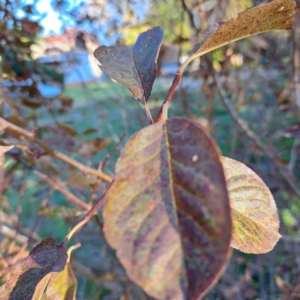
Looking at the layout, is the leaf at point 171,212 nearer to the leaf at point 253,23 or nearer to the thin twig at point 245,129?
the leaf at point 253,23

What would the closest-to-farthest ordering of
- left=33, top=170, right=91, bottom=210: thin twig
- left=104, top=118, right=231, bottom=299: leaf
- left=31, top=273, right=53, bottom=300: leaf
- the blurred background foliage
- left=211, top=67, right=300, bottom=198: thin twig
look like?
1. left=104, top=118, right=231, bottom=299: leaf
2. left=31, top=273, right=53, bottom=300: leaf
3. left=33, top=170, right=91, bottom=210: thin twig
4. the blurred background foliage
5. left=211, top=67, right=300, bottom=198: thin twig

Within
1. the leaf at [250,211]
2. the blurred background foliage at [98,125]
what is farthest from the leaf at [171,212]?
the blurred background foliage at [98,125]

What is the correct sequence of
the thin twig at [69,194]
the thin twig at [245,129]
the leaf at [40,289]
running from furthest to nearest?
1. the thin twig at [245,129]
2. the thin twig at [69,194]
3. the leaf at [40,289]

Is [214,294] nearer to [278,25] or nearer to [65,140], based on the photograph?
[65,140]

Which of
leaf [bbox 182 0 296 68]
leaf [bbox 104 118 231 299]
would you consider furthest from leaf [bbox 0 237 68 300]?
leaf [bbox 182 0 296 68]

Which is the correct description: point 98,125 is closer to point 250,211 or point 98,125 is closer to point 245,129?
point 245,129

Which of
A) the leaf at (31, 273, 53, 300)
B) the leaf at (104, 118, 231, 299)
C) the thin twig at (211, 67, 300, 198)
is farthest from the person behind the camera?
the thin twig at (211, 67, 300, 198)

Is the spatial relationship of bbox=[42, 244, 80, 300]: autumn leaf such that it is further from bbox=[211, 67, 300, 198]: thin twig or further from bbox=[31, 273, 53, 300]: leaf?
bbox=[211, 67, 300, 198]: thin twig
